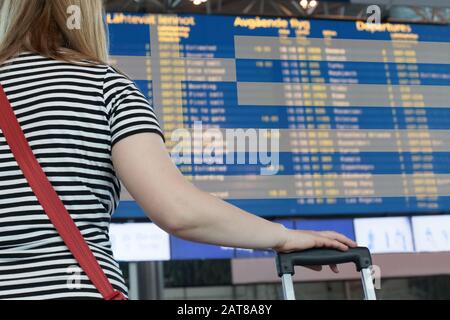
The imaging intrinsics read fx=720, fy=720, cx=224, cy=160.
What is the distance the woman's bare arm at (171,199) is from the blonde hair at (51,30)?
0.55 feet

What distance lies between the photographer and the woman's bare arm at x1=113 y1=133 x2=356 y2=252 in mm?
841

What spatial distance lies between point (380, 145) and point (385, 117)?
184 millimetres

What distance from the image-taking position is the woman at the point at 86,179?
32.0 inches

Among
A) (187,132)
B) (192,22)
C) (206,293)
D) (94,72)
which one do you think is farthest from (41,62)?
(206,293)

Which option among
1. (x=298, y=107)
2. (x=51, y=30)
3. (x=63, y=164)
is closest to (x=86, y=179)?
(x=63, y=164)

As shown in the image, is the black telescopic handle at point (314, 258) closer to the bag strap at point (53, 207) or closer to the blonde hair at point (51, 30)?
the bag strap at point (53, 207)

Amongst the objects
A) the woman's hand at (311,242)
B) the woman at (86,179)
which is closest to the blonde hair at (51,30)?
the woman at (86,179)

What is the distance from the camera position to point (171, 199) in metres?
0.84

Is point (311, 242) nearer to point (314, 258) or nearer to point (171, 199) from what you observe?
point (314, 258)

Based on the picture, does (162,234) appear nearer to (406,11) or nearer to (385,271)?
(385,271)

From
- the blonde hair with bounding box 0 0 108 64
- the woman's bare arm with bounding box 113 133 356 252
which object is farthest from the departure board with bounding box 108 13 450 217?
the woman's bare arm with bounding box 113 133 356 252

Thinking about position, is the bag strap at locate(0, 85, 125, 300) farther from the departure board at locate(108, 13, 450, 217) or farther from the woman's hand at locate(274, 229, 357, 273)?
the departure board at locate(108, 13, 450, 217)

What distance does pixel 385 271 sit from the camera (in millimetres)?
4723

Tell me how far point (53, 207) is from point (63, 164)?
62 mm
